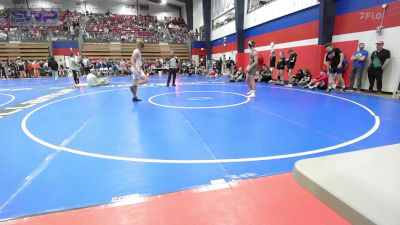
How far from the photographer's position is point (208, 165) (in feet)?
11.5

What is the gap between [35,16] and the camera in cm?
3381

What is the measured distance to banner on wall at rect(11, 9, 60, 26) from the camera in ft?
108

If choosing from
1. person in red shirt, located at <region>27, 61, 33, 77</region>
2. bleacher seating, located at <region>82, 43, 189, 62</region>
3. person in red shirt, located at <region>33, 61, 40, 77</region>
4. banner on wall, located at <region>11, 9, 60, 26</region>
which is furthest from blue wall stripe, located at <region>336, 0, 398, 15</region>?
banner on wall, located at <region>11, 9, 60, 26</region>

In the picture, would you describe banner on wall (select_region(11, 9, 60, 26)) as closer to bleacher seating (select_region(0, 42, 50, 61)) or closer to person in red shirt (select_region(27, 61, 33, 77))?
bleacher seating (select_region(0, 42, 50, 61))

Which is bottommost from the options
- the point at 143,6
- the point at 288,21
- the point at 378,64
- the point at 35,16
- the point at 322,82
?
the point at 322,82

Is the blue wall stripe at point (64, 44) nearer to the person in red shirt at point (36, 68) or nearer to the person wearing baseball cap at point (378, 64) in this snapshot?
the person in red shirt at point (36, 68)

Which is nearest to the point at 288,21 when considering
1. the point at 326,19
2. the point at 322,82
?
the point at 326,19

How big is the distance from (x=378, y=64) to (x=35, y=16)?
37.9m

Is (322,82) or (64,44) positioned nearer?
(322,82)

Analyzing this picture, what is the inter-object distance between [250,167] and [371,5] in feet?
35.3

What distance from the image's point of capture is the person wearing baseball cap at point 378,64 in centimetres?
970

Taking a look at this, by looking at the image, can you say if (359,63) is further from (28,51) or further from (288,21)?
(28,51)

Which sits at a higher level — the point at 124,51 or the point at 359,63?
the point at 124,51

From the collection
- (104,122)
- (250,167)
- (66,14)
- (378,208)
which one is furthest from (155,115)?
(66,14)
